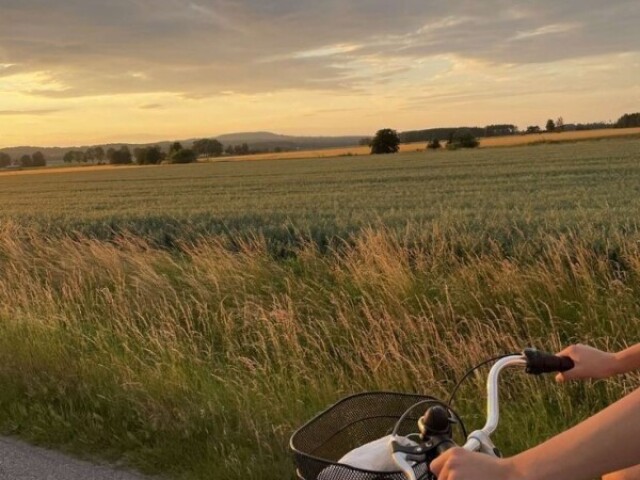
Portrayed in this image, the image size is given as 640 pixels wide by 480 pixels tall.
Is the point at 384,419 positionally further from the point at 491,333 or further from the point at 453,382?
the point at 491,333

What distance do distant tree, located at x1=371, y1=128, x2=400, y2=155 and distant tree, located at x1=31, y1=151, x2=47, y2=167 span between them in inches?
2009

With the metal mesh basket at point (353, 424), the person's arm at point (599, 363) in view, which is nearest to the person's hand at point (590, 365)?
the person's arm at point (599, 363)

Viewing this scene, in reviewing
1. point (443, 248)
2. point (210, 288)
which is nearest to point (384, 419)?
point (210, 288)

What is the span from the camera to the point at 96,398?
4.91 metres

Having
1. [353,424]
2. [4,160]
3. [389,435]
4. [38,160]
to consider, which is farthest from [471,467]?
[38,160]

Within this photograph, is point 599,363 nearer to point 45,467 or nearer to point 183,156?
point 45,467

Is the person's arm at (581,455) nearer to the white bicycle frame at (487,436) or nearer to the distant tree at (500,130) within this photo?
the white bicycle frame at (487,436)

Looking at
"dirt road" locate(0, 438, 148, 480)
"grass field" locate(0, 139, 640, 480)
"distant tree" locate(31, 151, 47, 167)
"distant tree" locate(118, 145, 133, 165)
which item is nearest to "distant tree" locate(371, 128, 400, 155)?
"distant tree" locate(118, 145, 133, 165)

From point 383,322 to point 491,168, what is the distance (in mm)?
37793

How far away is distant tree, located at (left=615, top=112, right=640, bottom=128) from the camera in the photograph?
9316 cm

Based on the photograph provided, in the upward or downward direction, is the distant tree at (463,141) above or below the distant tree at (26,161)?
below

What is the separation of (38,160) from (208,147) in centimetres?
2585

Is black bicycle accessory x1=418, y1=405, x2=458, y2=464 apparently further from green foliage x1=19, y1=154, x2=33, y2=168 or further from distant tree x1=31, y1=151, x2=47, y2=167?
green foliage x1=19, y1=154, x2=33, y2=168

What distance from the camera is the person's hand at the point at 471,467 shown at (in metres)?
1.44
